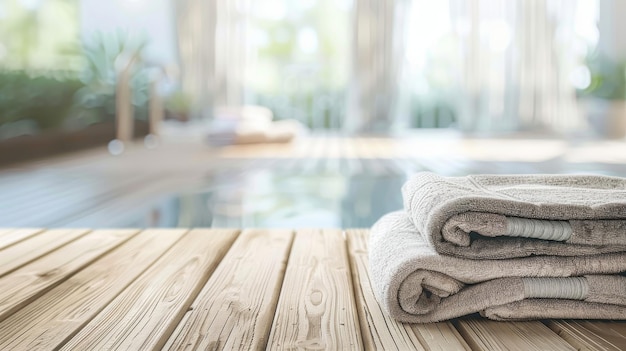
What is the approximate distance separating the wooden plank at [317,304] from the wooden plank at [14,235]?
1.90ft

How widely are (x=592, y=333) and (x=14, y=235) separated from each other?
119 cm

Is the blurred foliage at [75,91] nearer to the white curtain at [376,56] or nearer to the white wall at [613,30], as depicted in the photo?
the white curtain at [376,56]

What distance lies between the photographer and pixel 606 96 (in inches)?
224

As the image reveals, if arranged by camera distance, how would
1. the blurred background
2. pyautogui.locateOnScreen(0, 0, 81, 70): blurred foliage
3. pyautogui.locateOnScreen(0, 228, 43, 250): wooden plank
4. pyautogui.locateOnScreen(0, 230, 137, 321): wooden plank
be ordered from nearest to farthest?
pyautogui.locateOnScreen(0, 230, 137, 321): wooden plank, pyautogui.locateOnScreen(0, 228, 43, 250): wooden plank, the blurred background, pyautogui.locateOnScreen(0, 0, 81, 70): blurred foliage

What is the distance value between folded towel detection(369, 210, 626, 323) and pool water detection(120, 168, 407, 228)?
86 cm

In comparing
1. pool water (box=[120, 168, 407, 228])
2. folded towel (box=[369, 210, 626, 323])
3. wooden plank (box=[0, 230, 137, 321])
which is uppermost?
folded towel (box=[369, 210, 626, 323])

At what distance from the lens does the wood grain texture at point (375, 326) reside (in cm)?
77

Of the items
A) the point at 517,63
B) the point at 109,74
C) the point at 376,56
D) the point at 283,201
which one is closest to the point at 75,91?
the point at 109,74

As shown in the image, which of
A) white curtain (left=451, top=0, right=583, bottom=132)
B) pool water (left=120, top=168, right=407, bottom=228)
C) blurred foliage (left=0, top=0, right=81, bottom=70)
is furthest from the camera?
blurred foliage (left=0, top=0, right=81, bottom=70)

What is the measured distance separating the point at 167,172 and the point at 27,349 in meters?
2.51

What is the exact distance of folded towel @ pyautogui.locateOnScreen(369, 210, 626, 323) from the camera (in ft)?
2.73

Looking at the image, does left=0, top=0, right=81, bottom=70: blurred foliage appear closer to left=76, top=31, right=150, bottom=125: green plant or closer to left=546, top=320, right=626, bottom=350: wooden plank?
left=76, top=31, right=150, bottom=125: green plant

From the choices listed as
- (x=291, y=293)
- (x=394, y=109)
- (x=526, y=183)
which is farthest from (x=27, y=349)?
(x=394, y=109)

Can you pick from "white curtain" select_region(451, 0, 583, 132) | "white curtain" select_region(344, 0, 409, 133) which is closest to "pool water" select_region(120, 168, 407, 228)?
"white curtain" select_region(344, 0, 409, 133)
